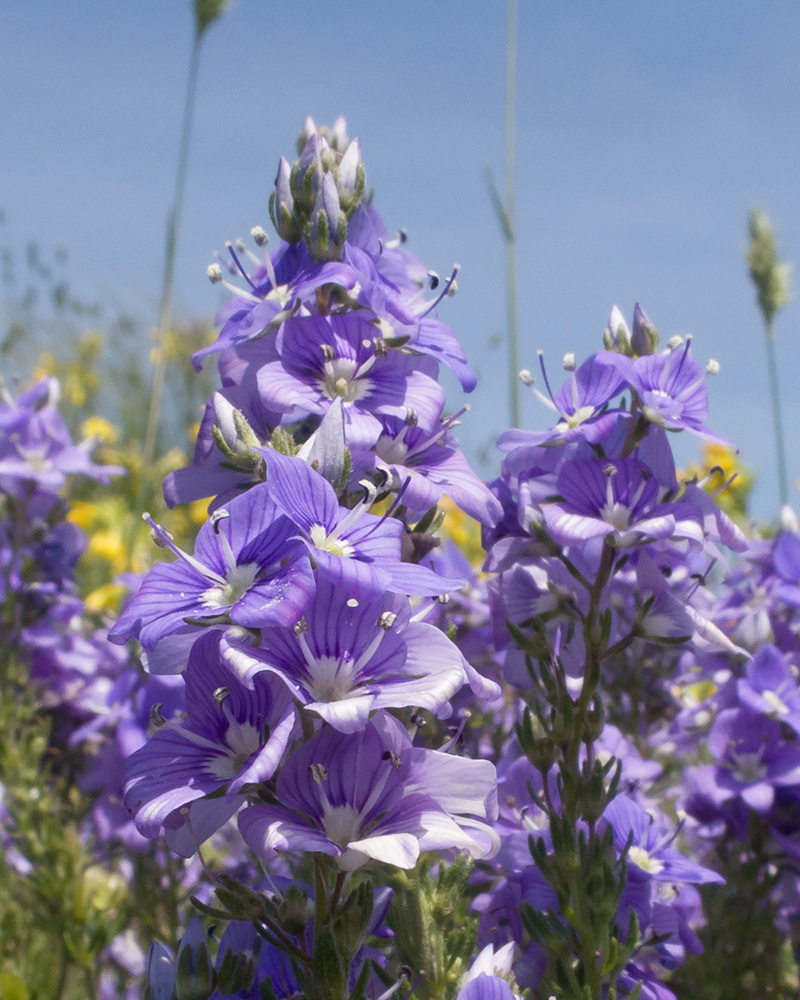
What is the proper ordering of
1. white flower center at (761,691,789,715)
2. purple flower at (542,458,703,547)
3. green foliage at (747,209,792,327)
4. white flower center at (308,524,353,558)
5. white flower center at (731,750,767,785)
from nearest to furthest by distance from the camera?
white flower center at (308,524,353,558) < purple flower at (542,458,703,547) < white flower center at (761,691,789,715) < white flower center at (731,750,767,785) < green foliage at (747,209,792,327)

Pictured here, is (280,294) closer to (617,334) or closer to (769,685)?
(617,334)

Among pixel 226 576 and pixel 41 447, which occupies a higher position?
pixel 41 447

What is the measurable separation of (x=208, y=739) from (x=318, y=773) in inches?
8.2

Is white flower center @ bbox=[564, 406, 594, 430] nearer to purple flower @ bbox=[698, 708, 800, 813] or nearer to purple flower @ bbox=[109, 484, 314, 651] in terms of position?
purple flower @ bbox=[109, 484, 314, 651]

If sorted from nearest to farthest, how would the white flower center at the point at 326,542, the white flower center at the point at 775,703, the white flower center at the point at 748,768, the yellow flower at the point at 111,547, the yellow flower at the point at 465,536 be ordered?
the white flower center at the point at 326,542
the white flower center at the point at 775,703
the white flower center at the point at 748,768
the yellow flower at the point at 111,547
the yellow flower at the point at 465,536

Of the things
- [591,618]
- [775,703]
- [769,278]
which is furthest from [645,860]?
[769,278]

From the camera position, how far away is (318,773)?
1406mm

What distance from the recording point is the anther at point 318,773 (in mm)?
1406

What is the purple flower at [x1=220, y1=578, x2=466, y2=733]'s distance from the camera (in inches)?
54.7

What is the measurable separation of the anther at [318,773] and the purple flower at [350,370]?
0.66m

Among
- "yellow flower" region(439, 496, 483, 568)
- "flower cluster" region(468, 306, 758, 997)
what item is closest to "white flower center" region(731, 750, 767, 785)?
"flower cluster" region(468, 306, 758, 997)

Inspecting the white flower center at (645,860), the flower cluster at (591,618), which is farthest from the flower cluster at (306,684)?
the white flower center at (645,860)

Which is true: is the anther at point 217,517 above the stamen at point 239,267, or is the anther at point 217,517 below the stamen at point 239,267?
below

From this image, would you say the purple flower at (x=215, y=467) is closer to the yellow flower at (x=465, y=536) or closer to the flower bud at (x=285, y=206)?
the flower bud at (x=285, y=206)
